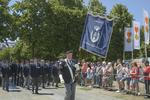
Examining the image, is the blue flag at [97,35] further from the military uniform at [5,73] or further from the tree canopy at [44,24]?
the tree canopy at [44,24]

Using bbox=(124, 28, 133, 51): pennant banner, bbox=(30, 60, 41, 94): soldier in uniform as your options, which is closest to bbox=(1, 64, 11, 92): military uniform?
bbox=(30, 60, 41, 94): soldier in uniform

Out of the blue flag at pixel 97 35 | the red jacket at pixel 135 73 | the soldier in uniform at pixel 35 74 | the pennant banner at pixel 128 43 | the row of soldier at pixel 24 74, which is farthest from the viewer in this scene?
the pennant banner at pixel 128 43

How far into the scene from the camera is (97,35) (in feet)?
70.1

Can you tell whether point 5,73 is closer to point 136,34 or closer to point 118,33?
point 136,34

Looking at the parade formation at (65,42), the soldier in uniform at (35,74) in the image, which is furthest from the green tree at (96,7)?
the soldier in uniform at (35,74)

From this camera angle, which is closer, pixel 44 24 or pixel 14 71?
pixel 14 71

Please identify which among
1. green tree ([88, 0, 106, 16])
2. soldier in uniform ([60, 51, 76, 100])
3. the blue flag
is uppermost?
green tree ([88, 0, 106, 16])

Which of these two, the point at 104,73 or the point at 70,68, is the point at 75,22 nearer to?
the point at 104,73

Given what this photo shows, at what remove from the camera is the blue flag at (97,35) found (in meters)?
21.3

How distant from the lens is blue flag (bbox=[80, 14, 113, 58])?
69.9 ft

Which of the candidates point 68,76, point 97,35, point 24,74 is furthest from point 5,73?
point 68,76

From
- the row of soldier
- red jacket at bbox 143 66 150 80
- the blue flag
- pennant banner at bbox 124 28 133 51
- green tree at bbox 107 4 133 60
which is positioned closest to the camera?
red jacket at bbox 143 66 150 80

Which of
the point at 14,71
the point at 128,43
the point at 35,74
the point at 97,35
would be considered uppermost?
the point at 128,43

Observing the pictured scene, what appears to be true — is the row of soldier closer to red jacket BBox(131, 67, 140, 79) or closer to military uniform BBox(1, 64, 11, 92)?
military uniform BBox(1, 64, 11, 92)
